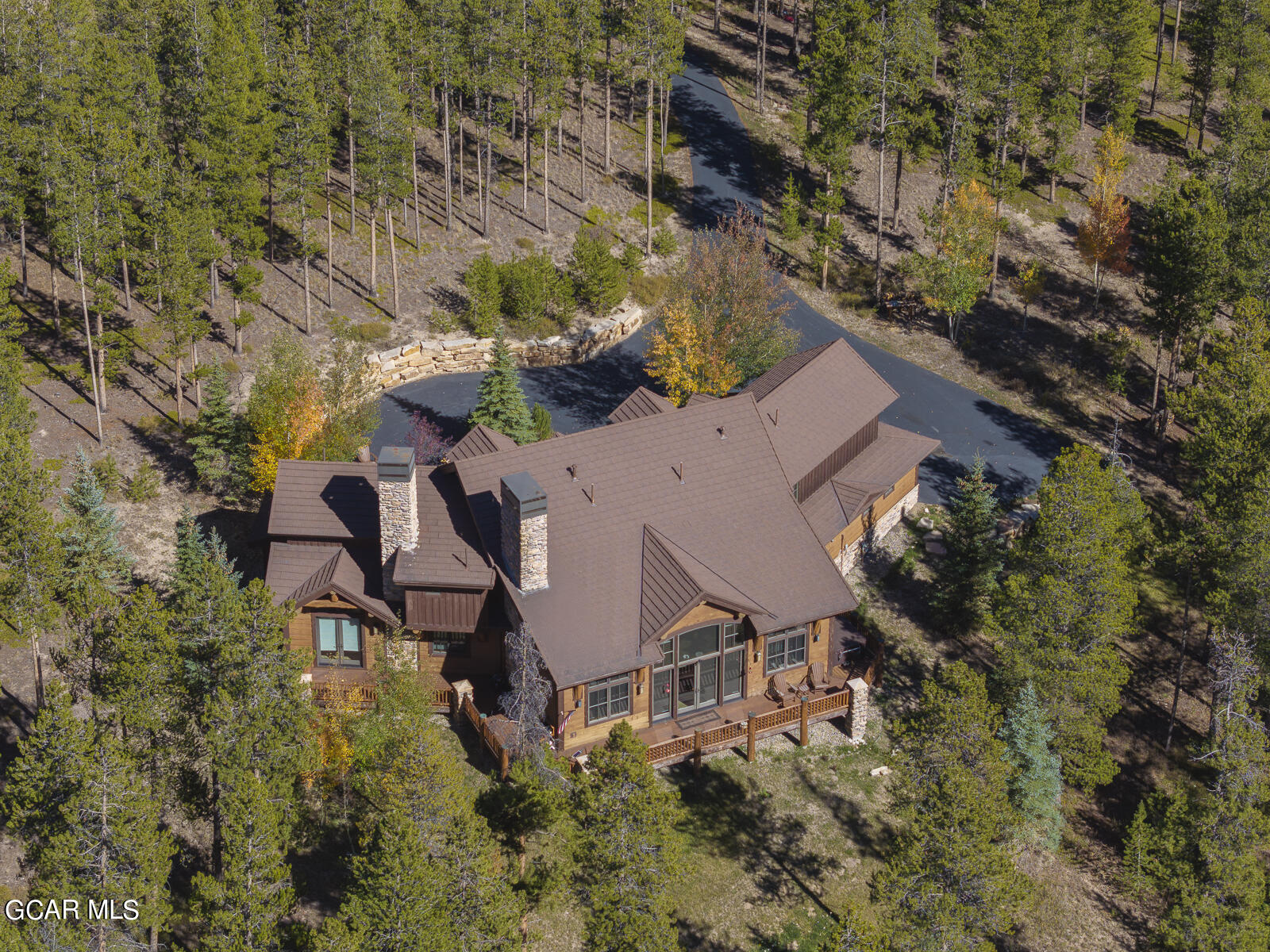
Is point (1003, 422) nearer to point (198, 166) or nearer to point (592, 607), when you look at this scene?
point (592, 607)

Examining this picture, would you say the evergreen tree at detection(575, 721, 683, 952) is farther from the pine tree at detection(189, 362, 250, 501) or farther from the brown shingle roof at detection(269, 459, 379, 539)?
the pine tree at detection(189, 362, 250, 501)

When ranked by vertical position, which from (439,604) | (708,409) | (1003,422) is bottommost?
(1003,422)

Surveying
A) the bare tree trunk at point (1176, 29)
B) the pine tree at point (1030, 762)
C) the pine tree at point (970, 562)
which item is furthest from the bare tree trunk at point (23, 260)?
the bare tree trunk at point (1176, 29)

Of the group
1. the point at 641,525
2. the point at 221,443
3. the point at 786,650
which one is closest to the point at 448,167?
the point at 221,443

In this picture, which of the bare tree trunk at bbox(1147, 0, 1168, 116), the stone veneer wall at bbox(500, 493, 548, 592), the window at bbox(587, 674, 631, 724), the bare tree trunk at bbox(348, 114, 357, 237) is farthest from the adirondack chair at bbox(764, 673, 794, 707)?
the bare tree trunk at bbox(1147, 0, 1168, 116)

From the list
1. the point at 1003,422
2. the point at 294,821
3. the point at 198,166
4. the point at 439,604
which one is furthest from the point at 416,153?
the point at 294,821

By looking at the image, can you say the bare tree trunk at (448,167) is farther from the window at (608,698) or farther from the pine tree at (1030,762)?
the pine tree at (1030,762)
